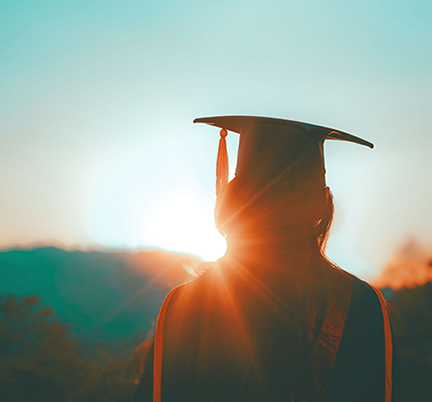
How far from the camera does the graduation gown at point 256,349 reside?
1.31m

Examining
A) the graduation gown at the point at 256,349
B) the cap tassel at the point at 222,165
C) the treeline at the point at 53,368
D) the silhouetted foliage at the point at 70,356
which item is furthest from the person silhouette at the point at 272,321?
the treeline at the point at 53,368

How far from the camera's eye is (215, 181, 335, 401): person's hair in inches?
52.4

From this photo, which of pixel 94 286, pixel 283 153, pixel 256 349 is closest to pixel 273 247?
pixel 256 349

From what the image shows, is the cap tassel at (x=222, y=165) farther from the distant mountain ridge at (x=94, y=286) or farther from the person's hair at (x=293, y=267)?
the distant mountain ridge at (x=94, y=286)

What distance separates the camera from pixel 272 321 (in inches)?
54.7

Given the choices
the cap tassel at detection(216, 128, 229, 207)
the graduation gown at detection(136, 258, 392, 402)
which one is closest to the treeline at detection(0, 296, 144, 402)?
the cap tassel at detection(216, 128, 229, 207)

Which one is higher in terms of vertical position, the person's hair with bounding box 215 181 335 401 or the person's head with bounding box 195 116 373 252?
the person's head with bounding box 195 116 373 252

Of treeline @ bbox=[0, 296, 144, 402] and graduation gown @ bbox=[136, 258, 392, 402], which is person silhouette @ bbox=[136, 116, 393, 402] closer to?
graduation gown @ bbox=[136, 258, 392, 402]

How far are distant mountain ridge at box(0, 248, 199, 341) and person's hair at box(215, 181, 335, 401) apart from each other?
111 ft

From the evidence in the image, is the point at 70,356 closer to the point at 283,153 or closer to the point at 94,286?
the point at 283,153

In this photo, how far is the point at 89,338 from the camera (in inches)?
1334

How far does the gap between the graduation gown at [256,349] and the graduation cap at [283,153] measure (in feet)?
1.71

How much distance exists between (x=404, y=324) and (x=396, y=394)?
9.40 m

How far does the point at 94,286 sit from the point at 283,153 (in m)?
48.0
